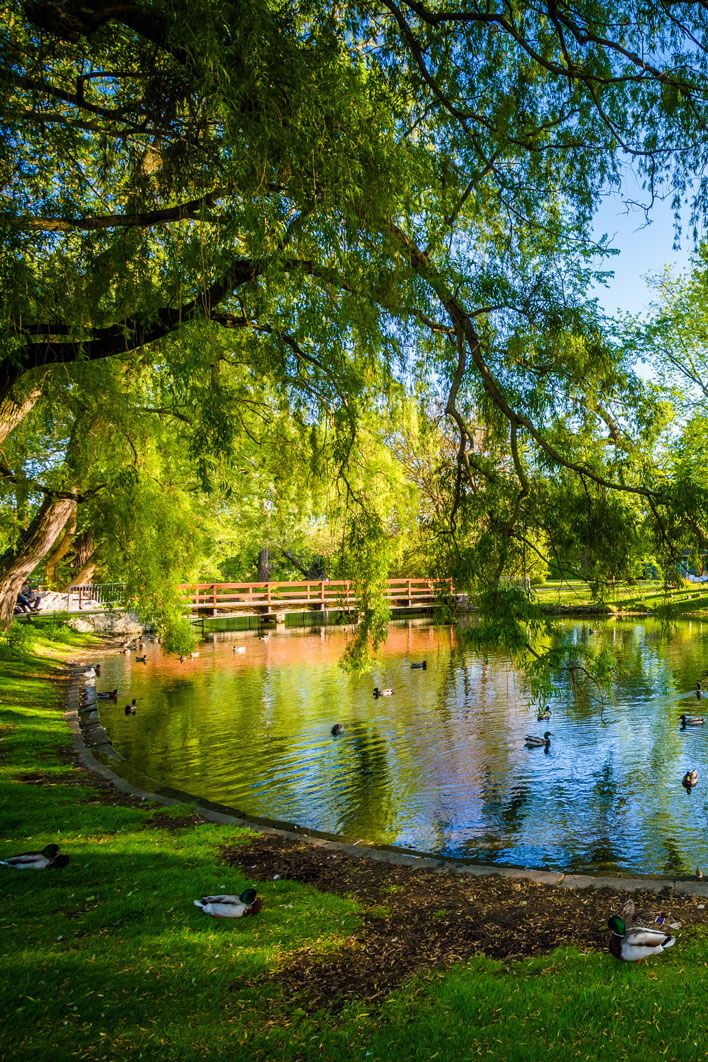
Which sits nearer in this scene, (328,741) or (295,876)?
(295,876)

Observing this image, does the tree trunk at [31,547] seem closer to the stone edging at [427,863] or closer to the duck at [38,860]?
the stone edging at [427,863]

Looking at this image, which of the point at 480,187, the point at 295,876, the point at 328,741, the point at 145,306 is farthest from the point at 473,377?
the point at 328,741

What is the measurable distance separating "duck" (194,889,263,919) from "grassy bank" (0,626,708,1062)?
6 centimetres

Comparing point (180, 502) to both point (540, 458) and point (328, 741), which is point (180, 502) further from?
point (540, 458)

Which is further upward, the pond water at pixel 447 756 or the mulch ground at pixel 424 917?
the mulch ground at pixel 424 917

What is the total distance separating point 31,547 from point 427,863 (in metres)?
12.1

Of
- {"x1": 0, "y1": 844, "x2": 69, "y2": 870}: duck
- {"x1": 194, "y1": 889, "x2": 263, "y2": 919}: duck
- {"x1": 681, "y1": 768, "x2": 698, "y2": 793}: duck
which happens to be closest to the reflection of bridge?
{"x1": 681, "y1": 768, "x2": 698, "y2": 793}: duck

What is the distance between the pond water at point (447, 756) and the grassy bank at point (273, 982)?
2.16m

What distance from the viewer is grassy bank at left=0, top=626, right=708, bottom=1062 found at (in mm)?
2965

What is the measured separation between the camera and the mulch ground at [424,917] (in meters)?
3.63

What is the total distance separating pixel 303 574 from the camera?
4216 cm

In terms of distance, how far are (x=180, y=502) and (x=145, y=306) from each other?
9.98 metres

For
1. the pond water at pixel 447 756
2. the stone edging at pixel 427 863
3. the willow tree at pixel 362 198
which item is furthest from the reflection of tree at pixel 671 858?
the willow tree at pixel 362 198

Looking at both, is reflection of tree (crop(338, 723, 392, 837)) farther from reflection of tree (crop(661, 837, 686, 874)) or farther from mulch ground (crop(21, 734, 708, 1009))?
reflection of tree (crop(661, 837, 686, 874))
